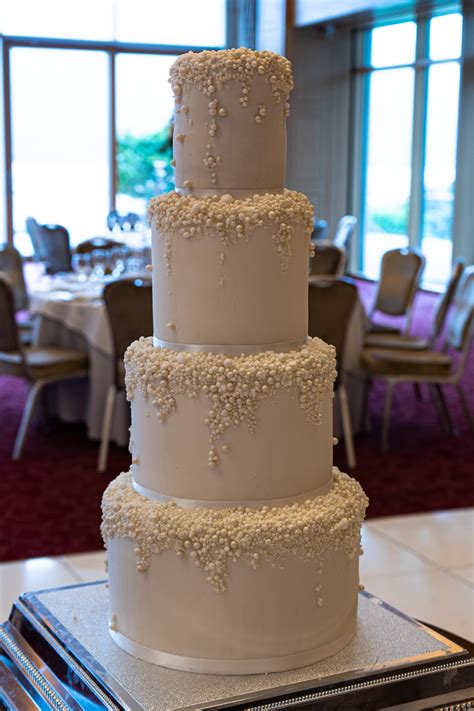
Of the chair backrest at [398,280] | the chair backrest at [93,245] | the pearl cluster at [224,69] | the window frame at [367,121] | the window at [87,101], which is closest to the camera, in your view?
the pearl cluster at [224,69]

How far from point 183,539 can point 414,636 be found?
0.68m

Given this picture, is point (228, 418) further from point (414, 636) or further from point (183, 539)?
point (414, 636)

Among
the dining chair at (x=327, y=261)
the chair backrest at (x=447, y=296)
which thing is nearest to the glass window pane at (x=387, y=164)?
the dining chair at (x=327, y=261)

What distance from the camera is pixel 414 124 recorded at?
502 inches

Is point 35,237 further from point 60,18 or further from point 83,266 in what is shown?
point 60,18

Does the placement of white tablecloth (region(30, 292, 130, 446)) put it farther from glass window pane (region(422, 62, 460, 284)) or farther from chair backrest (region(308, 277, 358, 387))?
glass window pane (region(422, 62, 460, 284))

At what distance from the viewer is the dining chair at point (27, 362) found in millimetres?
5320

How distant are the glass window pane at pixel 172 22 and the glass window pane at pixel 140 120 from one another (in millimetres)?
292

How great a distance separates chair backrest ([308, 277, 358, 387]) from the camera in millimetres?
4973

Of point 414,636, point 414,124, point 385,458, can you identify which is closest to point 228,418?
point 414,636

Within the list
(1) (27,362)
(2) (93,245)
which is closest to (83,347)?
(1) (27,362)

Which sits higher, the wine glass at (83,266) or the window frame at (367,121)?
the window frame at (367,121)

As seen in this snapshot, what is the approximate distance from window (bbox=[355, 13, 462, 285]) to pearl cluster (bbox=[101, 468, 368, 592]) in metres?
9.99

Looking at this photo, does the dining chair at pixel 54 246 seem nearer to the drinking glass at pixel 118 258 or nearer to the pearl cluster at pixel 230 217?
the drinking glass at pixel 118 258
